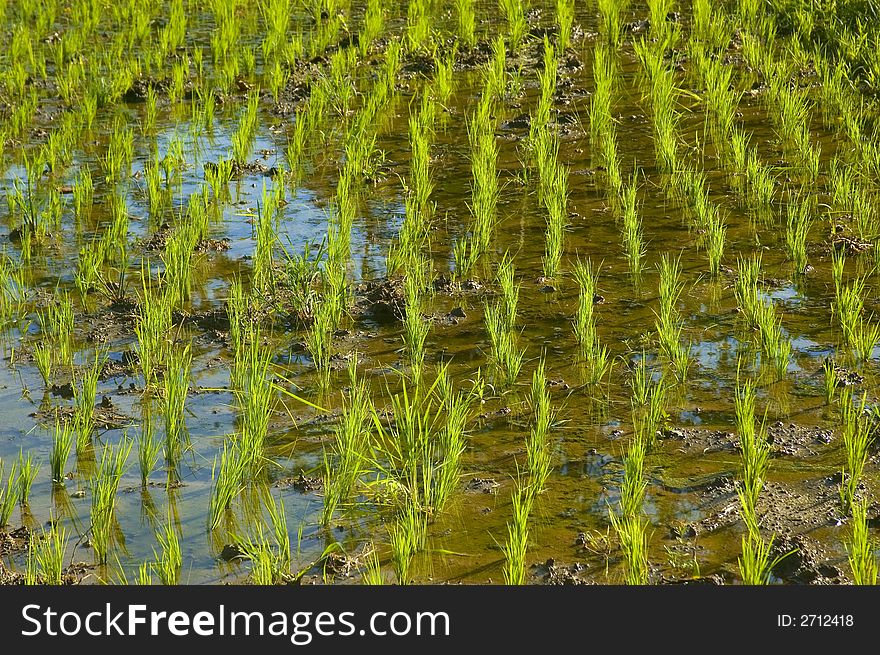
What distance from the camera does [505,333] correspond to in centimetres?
403

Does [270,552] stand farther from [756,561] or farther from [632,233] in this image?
[632,233]

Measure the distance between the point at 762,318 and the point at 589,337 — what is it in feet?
1.91

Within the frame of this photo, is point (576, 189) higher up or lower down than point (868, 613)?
higher up

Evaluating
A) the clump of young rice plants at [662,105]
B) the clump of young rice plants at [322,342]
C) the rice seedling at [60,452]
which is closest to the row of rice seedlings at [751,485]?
the clump of young rice plants at [322,342]

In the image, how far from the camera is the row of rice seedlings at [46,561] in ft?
9.29

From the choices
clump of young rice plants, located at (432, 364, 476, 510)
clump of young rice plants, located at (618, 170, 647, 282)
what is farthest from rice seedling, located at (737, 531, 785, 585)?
clump of young rice plants, located at (618, 170, 647, 282)

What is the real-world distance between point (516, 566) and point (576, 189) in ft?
9.98

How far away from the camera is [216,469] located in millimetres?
3432

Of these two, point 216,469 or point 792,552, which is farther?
point 216,469

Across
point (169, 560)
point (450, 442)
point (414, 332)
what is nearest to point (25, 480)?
point (169, 560)

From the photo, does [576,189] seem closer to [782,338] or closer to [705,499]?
[782,338]

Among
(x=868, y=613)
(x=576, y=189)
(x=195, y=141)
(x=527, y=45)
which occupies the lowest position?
(x=868, y=613)

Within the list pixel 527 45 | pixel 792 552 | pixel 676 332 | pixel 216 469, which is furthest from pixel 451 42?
pixel 792 552

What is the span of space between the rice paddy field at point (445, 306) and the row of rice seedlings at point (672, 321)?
3cm
